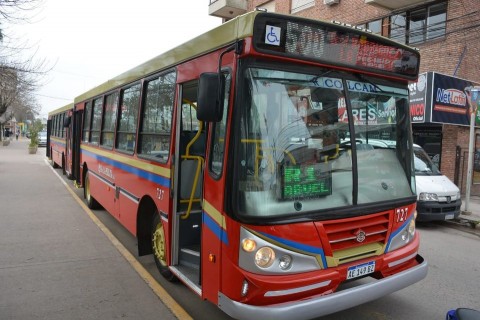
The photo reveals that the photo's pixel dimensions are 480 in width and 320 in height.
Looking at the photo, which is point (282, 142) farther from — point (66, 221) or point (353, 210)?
point (66, 221)

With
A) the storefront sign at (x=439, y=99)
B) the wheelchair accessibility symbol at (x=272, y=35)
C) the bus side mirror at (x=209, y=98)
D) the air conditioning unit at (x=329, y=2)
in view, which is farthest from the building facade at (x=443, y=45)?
the bus side mirror at (x=209, y=98)

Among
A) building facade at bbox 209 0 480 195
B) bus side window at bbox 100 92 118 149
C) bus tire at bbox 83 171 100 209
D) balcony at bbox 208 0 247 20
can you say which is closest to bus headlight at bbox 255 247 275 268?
bus side window at bbox 100 92 118 149

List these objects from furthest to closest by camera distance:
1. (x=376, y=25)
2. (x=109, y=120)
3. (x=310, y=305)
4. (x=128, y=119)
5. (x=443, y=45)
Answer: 1. (x=376, y=25)
2. (x=443, y=45)
3. (x=109, y=120)
4. (x=128, y=119)
5. (x=310, y=305)

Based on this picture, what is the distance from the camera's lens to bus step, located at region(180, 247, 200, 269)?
4.32m

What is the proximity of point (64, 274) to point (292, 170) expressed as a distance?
356 cm

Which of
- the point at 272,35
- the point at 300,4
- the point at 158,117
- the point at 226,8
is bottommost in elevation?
the point at 158,117

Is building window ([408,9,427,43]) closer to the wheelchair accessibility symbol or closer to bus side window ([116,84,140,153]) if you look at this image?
bus side window ([116,84,140,153])

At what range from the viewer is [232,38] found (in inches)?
131

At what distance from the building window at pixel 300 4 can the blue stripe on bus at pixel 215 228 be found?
1768cm

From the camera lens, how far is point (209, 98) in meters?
3.19

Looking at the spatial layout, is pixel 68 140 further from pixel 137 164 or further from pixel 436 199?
pixel 436 199

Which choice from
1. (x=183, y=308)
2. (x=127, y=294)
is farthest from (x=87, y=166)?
(x=183, y=308)

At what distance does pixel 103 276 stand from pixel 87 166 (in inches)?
190

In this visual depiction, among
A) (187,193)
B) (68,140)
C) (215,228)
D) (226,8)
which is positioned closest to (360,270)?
(215,228)
